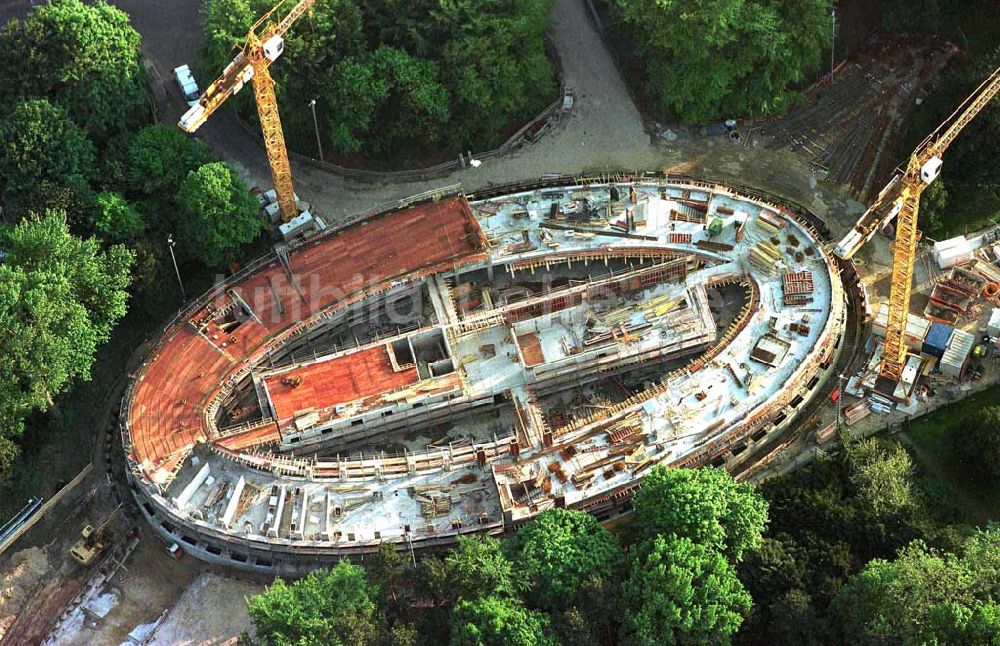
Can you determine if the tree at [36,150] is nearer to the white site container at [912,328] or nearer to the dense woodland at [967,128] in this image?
the white site container at [912,328]

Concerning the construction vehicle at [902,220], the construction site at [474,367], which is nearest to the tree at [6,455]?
the construction site at [474,367]

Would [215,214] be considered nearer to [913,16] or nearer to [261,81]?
[261,81]

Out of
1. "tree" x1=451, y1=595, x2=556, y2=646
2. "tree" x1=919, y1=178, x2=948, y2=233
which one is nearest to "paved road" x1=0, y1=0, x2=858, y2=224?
"tree" x1=919, y1=178, x2=948, y2=233

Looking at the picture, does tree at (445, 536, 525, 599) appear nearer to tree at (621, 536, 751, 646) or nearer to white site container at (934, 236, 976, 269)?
tree at (621, 536, 751, 646)

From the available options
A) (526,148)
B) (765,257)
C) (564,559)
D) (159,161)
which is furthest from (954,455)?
(159,161)

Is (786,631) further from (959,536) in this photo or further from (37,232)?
→ (37,232)
